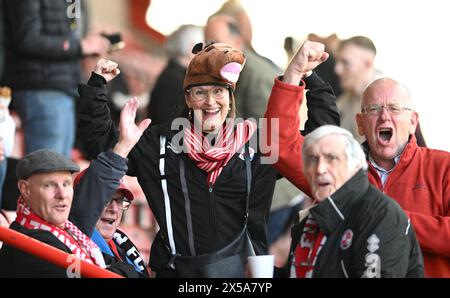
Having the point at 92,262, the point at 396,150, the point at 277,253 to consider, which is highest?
the point at 396,150

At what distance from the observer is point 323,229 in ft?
23.0

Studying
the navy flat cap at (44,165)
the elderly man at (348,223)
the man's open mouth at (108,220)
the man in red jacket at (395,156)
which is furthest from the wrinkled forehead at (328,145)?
the man's open mouth at (108,220)

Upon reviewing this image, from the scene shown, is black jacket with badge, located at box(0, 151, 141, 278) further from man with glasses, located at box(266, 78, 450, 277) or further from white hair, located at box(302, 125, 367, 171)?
white hair, located at box(302, 125, 367, 171)

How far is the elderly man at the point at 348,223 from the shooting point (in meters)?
6.87

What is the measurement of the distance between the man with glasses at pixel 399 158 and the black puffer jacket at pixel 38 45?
3130mm

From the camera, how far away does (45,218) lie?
7.96 meters

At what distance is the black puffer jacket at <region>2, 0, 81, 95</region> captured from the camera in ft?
34.6

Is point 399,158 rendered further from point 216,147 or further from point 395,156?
point 216,147

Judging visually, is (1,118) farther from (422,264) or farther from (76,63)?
(422,264)

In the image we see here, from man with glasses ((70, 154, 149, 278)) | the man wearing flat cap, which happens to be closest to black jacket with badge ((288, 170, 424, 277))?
man with glasses ((70, 154, 149, 278))

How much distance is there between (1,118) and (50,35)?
5.24 ft

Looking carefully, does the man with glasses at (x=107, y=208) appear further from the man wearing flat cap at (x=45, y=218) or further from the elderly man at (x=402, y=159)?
the elderly man at (x=402, y=159)
